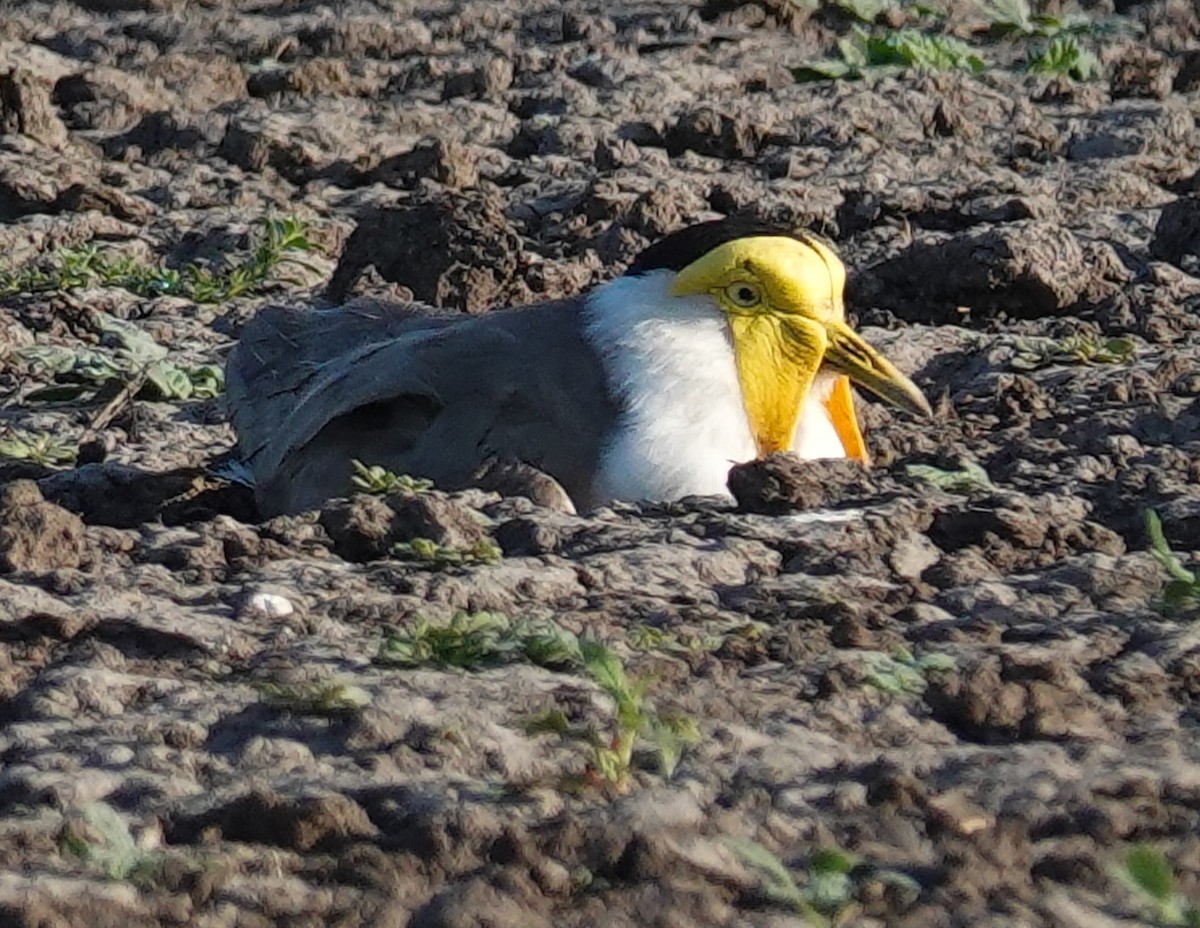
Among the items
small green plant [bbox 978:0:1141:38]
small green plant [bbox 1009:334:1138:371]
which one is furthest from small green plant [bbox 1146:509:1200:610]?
small green plant [bbox 978:0:1141:38]

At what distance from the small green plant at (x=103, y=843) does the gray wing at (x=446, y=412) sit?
2.70 metres

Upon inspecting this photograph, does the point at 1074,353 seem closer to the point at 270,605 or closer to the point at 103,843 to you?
the point at 270,605

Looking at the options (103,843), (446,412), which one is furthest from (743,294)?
(103,843)

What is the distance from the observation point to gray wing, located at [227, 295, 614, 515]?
6551mm

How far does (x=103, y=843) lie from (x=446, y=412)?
299 cm

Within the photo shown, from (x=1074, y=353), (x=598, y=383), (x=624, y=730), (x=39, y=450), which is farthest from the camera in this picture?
(x=1074, y=353)

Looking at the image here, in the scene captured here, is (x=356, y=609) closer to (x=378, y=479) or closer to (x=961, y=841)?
(x=378, y=479)

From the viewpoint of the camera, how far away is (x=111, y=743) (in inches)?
164

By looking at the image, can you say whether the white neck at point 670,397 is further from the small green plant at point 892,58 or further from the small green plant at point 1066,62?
the small green plant at point 1066,62

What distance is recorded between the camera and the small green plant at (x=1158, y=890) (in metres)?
3.36

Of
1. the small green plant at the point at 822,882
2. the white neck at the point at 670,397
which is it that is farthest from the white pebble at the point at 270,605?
the white neck at the point at 670,397

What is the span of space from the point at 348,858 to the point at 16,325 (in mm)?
4864

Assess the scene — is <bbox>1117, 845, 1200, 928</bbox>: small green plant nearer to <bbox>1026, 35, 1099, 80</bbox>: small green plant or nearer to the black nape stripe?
the black nape stripe

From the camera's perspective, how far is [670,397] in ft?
22.5
